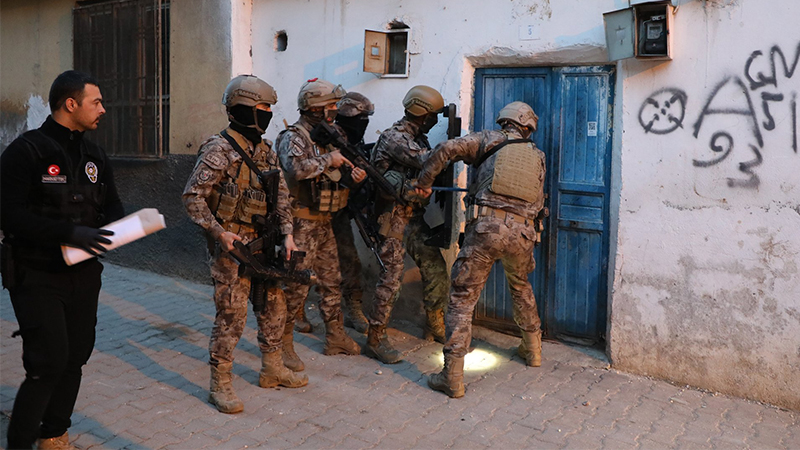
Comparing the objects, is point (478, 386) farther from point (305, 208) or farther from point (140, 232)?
point (140, 232)

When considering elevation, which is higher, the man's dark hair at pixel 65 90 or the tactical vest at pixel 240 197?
the man's dark hair at pixel 65 90

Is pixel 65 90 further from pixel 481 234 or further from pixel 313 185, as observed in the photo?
pixel 481 234

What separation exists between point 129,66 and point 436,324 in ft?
15.7

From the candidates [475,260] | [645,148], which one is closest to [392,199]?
[475,260]

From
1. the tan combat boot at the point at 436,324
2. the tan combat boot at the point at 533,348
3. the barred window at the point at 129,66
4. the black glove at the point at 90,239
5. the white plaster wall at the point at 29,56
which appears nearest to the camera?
the black glove at the point at 90,239

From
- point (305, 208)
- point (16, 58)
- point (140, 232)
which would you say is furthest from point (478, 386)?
point (16, 58)

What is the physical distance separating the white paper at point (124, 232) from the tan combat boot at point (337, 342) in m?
2.51

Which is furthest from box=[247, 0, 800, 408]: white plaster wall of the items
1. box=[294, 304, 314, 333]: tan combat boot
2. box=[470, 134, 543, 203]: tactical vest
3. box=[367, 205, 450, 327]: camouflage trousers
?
box=[294, 304, 314, 333]: tan combat boot

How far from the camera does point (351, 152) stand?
532 centimetres

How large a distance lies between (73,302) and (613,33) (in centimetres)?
385

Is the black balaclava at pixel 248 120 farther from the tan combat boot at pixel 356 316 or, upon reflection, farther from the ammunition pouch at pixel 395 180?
the tan combat boot at pixel 356 316

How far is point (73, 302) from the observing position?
3.64 meters

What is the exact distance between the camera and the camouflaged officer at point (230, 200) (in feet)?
14.2

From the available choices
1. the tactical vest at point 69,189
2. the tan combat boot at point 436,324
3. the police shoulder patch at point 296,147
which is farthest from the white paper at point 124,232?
the tan combat boot at point 436,324
